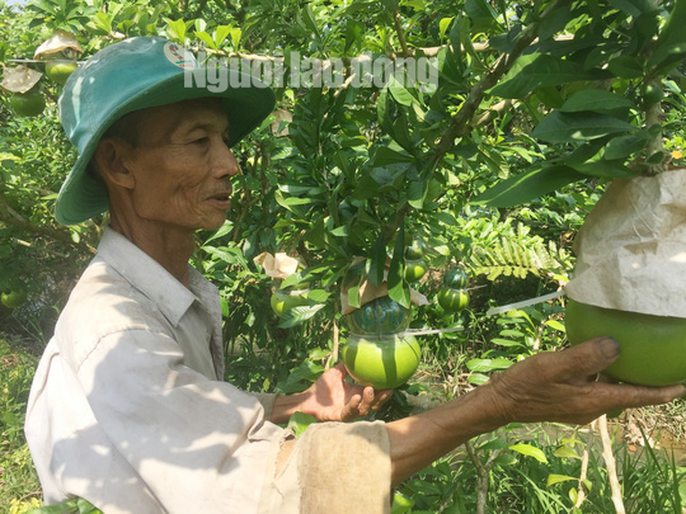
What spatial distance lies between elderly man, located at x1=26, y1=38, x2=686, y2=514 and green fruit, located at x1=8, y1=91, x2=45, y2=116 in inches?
61.2

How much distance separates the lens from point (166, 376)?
929 millimetres

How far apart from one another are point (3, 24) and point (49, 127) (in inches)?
29.3

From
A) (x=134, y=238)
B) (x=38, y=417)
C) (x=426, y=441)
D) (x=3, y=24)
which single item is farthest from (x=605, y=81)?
(x=3, y=24)

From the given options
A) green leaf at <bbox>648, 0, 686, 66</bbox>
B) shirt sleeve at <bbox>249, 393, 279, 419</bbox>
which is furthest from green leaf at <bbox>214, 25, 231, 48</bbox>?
green leaf at <bbox>648, 0, 686, 66</bbox>

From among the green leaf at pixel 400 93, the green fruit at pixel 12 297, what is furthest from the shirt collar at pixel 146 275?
the green fruit at pixel 12 297

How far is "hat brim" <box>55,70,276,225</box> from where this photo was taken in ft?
4.05

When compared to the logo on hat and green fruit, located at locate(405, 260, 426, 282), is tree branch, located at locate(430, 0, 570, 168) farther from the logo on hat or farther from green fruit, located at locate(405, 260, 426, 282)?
green fruit, located at locate(405, 260, 426, 282)

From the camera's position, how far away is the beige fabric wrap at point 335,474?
89cm

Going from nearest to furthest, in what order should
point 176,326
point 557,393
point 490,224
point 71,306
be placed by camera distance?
point 557,393 → point 71,306 → point 176,326 → point 490,224

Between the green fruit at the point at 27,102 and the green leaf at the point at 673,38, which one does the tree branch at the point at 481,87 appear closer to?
the green leaf at the point at 673,38

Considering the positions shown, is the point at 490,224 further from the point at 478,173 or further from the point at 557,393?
the point at 557,393

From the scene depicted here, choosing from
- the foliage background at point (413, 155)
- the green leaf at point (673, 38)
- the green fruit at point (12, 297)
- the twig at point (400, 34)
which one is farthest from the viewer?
the green fruit at point (12, 297)

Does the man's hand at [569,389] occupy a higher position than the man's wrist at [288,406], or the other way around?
the man's hand at [569,389]

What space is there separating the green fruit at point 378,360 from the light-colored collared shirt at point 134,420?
0.35 m
